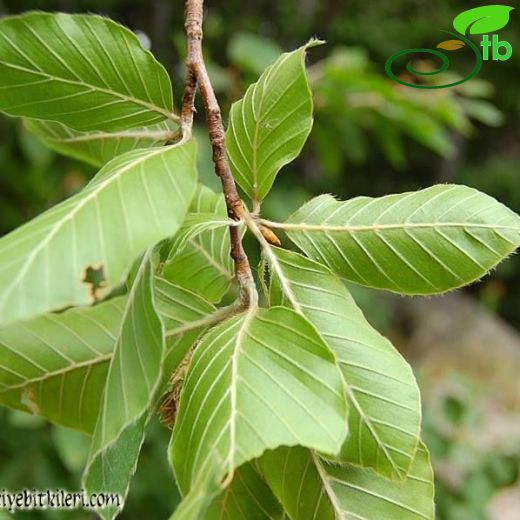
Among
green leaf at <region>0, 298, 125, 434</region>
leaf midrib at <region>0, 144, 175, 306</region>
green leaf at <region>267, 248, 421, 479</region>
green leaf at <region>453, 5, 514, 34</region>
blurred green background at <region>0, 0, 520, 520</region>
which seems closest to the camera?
leaf midrib at <region>0, 144, 175, 306</region>

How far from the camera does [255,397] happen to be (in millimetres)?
498

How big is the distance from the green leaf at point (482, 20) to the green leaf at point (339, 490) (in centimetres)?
80

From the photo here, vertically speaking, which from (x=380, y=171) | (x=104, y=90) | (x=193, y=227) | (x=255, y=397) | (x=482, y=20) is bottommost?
(x=380, y=171)

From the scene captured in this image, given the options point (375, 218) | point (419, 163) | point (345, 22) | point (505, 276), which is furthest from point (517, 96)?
point (375, 218)

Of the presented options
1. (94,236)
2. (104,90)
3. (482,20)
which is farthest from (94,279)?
(482,20)

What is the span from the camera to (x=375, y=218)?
63cm

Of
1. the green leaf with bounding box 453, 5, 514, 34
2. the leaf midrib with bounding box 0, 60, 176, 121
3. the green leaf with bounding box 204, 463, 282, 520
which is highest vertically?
the green leaf with bounding box 453, 5, 514, 34

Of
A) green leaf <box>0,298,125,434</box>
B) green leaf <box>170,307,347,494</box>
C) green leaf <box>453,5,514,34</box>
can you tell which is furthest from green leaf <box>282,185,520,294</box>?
green leaf <box>453,5,514,34</box>

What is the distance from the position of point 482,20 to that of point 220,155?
79 cm

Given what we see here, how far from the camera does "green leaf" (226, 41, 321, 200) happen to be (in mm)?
599

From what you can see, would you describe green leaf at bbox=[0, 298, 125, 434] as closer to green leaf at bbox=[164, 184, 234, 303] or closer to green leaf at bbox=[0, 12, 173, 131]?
green leaf at bbox=[164, 184, 234, 303]

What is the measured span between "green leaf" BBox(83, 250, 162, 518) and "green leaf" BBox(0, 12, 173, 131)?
6.7 inches

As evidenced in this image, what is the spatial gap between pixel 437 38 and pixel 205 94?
4.54m

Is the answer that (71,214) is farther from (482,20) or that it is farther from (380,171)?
(380,171)
